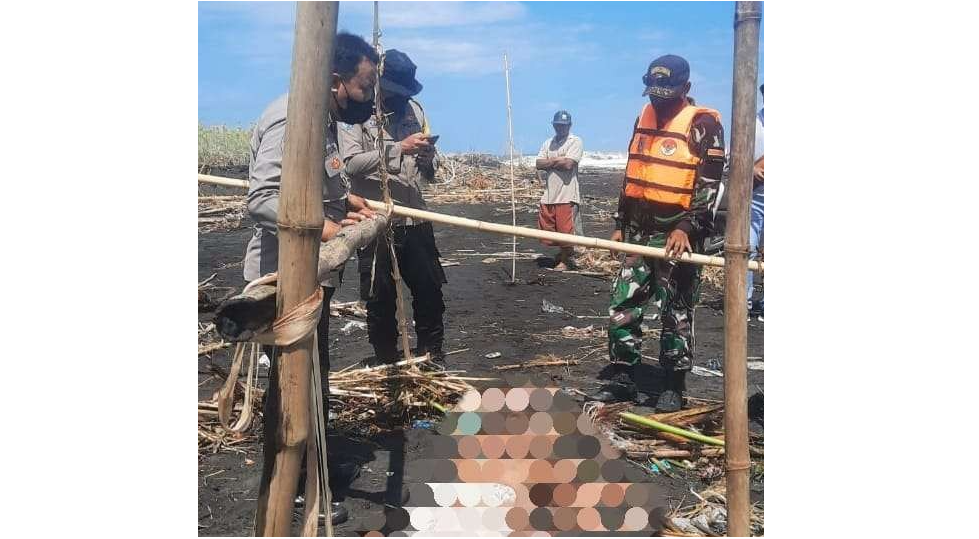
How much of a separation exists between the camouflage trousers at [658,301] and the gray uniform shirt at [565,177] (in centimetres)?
435

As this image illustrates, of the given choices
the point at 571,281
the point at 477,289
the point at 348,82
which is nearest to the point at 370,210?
the point at 348,82

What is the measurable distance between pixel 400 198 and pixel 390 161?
26 centimetres

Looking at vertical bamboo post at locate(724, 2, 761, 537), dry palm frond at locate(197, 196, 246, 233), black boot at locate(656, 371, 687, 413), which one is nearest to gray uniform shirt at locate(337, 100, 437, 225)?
black boot at locate(656, 371, 687, 413)

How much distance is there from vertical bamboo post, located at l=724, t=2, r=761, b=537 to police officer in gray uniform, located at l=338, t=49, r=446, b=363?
231cm

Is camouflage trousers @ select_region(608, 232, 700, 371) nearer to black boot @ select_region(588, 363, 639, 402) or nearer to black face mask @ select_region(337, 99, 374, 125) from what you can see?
black boot @ select_region(588, 363, 639, 402)

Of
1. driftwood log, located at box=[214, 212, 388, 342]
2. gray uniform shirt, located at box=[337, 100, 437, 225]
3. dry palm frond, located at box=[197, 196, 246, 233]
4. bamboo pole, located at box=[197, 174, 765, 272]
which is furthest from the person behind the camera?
dry palm frond, located at box=[197, 196, 246, 233]

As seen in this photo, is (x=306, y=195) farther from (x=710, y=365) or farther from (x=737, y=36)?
(x=710, y=365)

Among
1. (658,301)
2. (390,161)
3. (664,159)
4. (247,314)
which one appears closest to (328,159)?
(390,161)

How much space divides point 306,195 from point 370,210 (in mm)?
1594

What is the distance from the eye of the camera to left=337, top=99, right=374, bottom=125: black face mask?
2917 millimetres

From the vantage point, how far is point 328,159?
3029mm

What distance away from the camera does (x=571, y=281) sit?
8.14 meters

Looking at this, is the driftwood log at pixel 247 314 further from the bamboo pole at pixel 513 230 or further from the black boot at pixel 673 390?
the black boot at pixel 673 390

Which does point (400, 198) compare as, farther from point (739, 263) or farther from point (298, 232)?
point (298, 232)
